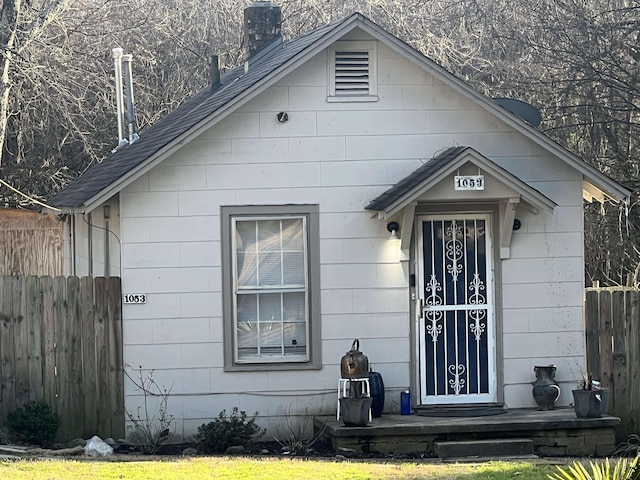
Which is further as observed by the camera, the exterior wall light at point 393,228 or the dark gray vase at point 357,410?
the exterior wall light at point 393,228

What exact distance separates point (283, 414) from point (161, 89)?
1143 cm

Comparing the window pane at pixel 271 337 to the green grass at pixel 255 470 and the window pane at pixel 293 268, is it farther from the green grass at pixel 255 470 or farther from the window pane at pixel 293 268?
the green grass at pixel 255 470

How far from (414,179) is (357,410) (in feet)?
8.49

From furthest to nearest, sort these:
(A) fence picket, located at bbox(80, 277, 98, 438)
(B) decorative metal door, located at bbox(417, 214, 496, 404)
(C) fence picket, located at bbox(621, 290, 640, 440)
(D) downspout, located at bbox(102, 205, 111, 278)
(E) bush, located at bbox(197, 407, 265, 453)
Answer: (D) downspout, located at bbox(102, 205, 111, 278)
(C) fence picket, located at bbox(621, 290, 640, 440)
(B) decorative metal door, located at bbox(417, 214, 496, 404)
(A) fence picket, located at bbox(80, 277, 98, 438)
(E) bush, located at bbox(197, 407, 265, 453)

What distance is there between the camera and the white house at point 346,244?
12844 mm

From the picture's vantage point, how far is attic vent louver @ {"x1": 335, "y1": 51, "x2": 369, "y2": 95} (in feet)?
42.7

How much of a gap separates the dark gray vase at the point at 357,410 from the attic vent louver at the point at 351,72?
11.4ft

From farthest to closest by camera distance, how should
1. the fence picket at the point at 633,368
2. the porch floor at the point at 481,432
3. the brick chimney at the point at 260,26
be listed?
the brick chimney at the point at 260,26
the fence picket at the point at 633,368
the porch floor at the point at 481,432

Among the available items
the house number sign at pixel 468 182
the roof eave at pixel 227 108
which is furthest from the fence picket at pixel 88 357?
the house number sign at pixel 468 182

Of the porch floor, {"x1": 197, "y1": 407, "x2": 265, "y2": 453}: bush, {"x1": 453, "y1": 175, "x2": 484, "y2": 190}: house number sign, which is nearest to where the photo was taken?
the porch floor

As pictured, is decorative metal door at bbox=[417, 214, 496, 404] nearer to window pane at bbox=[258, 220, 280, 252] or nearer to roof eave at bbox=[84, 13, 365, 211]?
window pane at bbox=[258, 220, 280, 252]

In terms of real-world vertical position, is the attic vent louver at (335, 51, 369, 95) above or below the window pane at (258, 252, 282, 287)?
above

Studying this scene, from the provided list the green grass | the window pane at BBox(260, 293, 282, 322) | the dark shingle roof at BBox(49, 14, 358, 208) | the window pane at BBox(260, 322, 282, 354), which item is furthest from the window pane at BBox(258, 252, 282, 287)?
the green grass

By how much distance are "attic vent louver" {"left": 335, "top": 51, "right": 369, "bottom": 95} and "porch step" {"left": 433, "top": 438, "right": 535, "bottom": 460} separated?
4.02m
